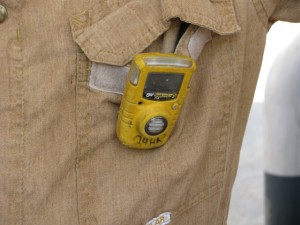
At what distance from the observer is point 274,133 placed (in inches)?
46.6

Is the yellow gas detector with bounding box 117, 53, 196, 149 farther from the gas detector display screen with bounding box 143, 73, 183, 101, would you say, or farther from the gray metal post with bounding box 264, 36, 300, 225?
the gray metal post with bounding box 264, 36, 300, 225

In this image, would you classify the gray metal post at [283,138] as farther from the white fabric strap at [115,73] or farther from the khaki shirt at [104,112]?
the white fabric strap at [115,73]

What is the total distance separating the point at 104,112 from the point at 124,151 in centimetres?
6

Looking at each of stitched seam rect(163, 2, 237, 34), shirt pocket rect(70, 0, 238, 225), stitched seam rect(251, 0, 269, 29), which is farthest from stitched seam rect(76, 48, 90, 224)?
stitched seam rect(251, 0, 269, 29)

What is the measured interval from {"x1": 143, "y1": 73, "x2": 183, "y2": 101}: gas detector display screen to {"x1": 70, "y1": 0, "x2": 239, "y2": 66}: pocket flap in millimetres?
48

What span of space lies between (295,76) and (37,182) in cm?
57

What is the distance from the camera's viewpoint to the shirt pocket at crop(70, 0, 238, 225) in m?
0.75

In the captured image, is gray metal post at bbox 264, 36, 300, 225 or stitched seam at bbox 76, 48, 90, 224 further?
gray metal post at bbox 264, 36, 300, 225

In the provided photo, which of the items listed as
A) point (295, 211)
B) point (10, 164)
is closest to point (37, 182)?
point (10, 164)

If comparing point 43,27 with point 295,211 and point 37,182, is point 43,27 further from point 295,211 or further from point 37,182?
point 295,211

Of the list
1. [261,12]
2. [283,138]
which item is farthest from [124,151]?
[283,138]

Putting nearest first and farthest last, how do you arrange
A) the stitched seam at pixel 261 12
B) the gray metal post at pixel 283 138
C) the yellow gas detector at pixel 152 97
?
the yellow gas detector at pixel 152 97
the stitched seam at pixel 261 12
the gray metal post at pixel 283 138

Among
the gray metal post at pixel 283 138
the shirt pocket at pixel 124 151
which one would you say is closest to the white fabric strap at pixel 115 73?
the shirt pocket at pixel 124 151

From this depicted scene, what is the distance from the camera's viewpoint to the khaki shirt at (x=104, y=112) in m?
0.74
